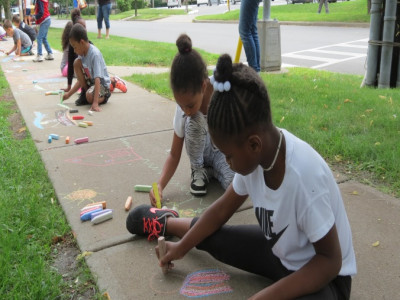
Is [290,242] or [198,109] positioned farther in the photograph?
[198,109]

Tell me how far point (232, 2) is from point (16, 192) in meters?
41.0

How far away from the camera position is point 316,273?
5.08 feet

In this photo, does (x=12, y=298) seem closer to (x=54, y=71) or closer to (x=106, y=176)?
(x=106, y=176)

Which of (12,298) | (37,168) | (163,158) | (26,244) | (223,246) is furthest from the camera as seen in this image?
(163,158)

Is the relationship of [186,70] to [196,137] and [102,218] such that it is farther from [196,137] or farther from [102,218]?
[102,218]

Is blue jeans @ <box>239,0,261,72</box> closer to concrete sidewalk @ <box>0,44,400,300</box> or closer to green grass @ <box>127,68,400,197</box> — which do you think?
green grass @ <box>127,68,400,197</box>

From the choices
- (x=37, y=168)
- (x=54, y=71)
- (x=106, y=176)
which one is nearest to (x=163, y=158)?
(x=106, y=176)

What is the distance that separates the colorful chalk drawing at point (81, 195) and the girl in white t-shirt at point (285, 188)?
4.97 ft

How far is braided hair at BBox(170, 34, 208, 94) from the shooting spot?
98.7 inches

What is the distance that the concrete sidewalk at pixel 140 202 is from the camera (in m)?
2.04

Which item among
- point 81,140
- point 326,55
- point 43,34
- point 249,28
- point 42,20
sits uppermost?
point 42,20

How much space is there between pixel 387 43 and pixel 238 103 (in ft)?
16.2

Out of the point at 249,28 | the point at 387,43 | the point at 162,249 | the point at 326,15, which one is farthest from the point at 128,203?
the point at 326,15

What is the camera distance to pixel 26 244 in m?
2.42
